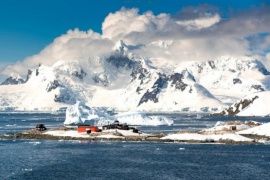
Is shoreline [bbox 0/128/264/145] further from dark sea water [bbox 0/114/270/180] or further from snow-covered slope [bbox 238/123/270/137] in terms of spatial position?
dark sea water [bbox 0/114/270/180]

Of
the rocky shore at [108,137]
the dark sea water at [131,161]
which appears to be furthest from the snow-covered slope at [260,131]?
the dark sea water at [131,161]

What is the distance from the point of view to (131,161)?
10719 cm

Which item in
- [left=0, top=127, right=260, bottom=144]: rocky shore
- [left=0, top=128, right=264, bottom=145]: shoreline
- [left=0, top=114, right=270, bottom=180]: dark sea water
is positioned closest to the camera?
[left=0, top=114, right=270, bottom=180]: dark sea water

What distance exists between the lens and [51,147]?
137 m

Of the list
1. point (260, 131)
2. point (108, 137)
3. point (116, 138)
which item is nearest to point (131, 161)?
point (116, 138)

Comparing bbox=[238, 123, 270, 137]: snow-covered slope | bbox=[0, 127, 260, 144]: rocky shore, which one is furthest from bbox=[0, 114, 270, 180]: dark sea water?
bbox=[238, 123, 270, 137]: snow-covered slope

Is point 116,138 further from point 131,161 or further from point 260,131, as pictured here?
point 131,161

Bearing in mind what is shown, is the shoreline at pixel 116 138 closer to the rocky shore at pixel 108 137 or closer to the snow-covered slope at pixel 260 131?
the rocky shore at pixel 108 137

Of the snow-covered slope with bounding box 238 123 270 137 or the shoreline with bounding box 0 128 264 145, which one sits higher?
the snow-covered slope with bounding box 238 123 270 137

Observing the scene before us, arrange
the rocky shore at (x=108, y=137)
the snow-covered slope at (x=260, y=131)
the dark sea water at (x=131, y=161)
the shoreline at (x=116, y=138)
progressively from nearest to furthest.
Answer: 1. the dark sea water at (x=131, y=161)
2. the shoreline at (x=116, y=138)
3. the rocky shore at (x=108, y=137)
4. the snow-covered slope at (x=260, y=131)

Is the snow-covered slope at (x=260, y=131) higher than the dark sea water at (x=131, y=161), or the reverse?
the snow-covered slope at (x=260, y=131)

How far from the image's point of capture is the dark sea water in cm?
8956

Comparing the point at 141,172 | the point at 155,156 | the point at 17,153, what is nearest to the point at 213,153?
the point at 155,156

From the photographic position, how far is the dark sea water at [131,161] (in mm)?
89562
